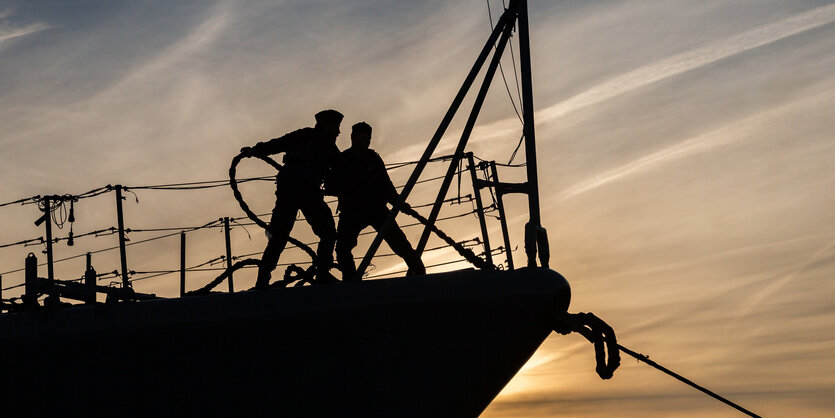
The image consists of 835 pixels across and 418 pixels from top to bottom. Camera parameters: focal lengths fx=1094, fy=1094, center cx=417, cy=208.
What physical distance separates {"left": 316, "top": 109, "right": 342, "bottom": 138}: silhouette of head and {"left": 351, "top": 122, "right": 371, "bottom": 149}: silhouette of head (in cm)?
21

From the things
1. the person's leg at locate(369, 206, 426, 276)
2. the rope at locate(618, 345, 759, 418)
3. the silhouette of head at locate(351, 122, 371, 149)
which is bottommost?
the rope at locate(618, 345, 759, 418)

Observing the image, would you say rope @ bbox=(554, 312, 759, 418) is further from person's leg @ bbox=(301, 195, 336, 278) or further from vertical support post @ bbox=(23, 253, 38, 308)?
vertical support post @ bbox=(23, 253, 38, 308)

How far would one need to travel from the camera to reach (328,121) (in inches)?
373

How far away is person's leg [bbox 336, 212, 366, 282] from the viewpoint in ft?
31.7

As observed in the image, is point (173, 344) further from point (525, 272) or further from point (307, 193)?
point (525, 272)

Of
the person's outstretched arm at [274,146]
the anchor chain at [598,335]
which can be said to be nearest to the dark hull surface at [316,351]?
the anchor chain at [598,335]

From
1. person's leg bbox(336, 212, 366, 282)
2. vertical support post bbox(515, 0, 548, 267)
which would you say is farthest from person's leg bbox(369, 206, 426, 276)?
vertical support post bbox(515, 0, 548, 267)

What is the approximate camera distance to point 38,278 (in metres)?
9.74

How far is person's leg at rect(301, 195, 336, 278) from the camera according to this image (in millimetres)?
9508

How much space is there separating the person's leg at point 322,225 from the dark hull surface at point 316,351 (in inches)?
16.1

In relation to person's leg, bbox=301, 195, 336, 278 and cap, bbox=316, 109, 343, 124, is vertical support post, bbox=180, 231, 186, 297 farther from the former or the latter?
cap, bbox=316, 109, 343, 124

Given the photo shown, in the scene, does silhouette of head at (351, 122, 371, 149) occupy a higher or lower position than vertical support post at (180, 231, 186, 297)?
higher

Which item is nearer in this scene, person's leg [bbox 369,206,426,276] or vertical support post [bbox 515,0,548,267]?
vertical support post [bbox 515,0,548,267]

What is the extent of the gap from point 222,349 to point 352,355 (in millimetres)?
1083
